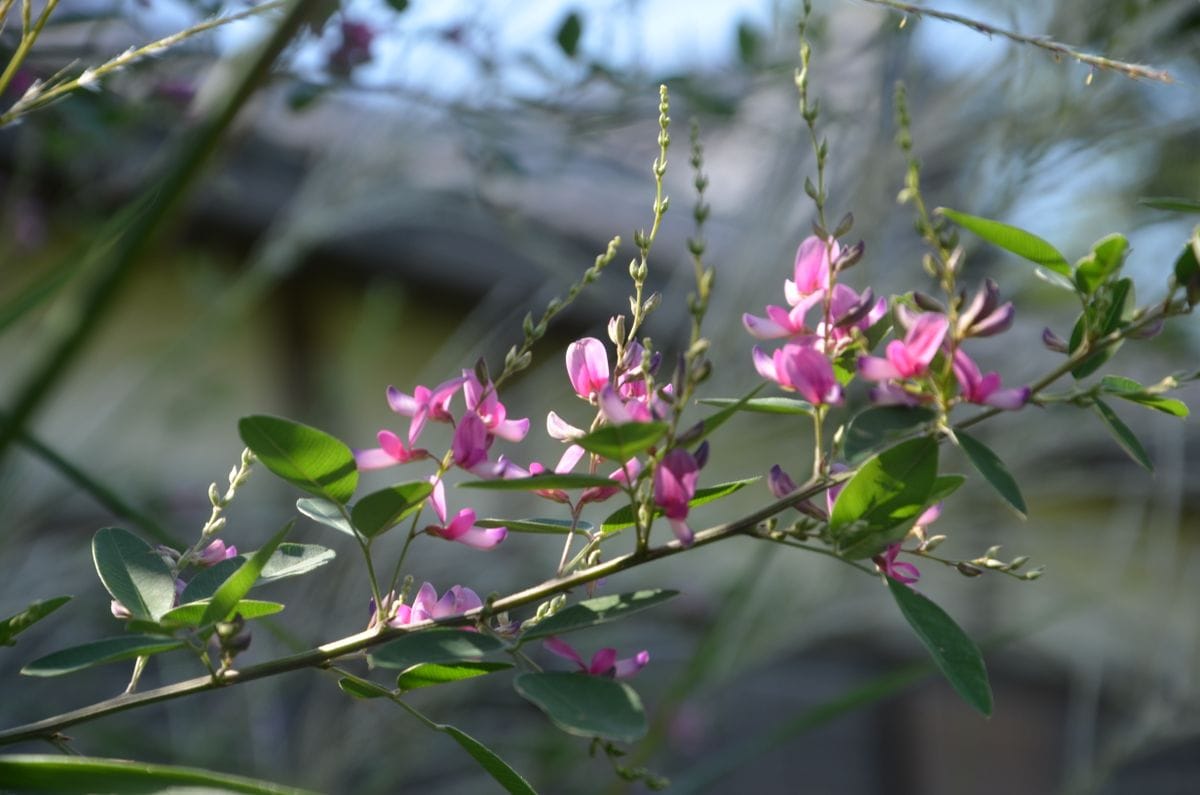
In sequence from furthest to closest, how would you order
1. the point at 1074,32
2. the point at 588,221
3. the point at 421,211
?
the point at 588,221
the point at 421,211
the point at 1074,32

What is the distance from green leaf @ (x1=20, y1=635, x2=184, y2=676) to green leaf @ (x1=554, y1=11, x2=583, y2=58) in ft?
3.65

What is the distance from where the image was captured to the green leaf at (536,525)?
48cm

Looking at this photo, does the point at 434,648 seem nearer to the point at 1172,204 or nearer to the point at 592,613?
the point at 592,613

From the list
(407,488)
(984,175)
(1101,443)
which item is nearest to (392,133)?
(984,175)

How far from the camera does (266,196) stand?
2455 millimetres

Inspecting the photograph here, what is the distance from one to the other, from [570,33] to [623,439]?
3.65ft

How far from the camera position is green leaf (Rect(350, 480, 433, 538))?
1.44 ft

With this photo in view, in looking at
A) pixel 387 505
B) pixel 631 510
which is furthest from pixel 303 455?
pixel 631 510

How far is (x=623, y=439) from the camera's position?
40cm

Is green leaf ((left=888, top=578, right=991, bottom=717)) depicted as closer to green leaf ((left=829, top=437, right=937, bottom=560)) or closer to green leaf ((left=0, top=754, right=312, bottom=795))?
green leaf ((left=829, top=437, right=937, bottom=560))

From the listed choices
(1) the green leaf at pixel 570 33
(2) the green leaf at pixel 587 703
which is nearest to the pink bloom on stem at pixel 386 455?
(2) the green leaf at pixel 587 703

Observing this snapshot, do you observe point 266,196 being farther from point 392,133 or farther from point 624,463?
point 624,463

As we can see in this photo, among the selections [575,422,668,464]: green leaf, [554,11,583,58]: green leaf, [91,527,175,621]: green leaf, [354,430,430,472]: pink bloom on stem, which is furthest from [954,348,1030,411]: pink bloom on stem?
[554,11,583,58]: green leaf

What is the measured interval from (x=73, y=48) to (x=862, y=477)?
3.08 ft
